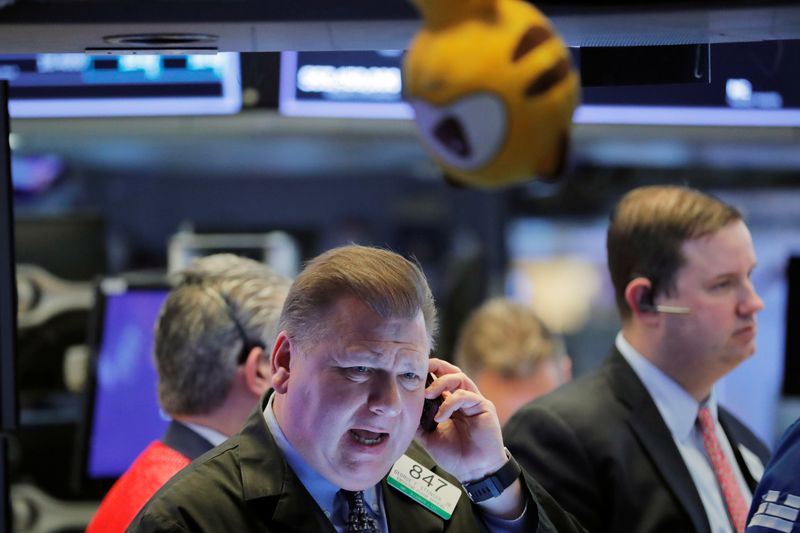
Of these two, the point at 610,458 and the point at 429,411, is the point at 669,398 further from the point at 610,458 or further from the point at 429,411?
the point at 429,411

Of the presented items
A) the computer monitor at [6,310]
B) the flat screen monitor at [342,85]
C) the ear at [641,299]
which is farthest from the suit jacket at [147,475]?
the ear at [641,299]

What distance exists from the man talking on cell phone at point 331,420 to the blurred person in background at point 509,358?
215cm

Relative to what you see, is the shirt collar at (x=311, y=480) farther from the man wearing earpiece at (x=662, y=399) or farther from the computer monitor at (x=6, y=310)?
the man wearing earpiece at (x=662, y=399)

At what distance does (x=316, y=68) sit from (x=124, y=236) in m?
9.25

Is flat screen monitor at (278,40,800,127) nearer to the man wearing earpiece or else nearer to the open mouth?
the man wearing earpiece

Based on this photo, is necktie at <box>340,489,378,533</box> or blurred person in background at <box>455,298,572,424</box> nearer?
necktie at <box>340,489,378,533</box>

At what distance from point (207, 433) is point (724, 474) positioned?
1.19m

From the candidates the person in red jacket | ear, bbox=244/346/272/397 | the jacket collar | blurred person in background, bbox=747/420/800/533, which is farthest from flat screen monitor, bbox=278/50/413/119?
blurred person in background, bbox=747/420/800/533

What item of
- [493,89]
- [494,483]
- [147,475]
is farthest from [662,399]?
[493,89]

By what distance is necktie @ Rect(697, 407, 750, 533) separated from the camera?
285 cm

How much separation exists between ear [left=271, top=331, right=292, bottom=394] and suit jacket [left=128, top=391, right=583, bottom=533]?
0.08m

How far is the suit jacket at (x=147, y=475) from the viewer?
2.58 metres

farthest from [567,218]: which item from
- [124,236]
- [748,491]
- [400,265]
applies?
[400,265]

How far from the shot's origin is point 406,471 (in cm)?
243
